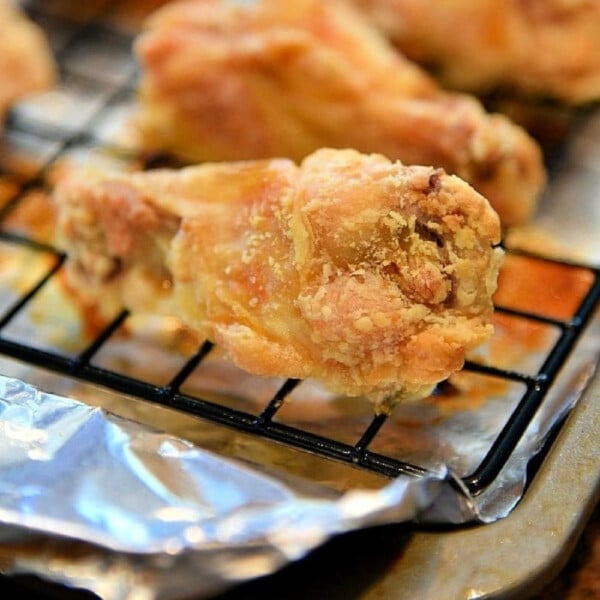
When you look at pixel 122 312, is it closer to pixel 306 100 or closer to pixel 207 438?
pixel 207 438

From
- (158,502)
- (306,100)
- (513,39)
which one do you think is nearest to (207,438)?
(158,502)

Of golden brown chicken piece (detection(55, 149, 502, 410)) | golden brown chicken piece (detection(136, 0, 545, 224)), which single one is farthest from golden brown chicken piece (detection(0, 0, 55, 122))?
golden brown chicken piece (detection(55, 149, 502, 410))

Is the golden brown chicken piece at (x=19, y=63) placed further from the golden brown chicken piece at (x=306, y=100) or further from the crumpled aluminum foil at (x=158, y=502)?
the crumpled aluminum foil at (x=158, y=502)

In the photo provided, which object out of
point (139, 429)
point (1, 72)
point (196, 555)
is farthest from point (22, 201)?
point (196, 555)

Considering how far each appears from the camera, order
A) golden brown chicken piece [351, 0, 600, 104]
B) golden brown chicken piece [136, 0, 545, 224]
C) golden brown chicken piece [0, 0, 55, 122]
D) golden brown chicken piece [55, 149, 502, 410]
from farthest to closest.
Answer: golden brown chicken piece [0, 0, 55, 122]
golden brown chicken piece [351, 0, 600, 104]
golden brown chicken piece [136, 0, 545, 224]
golden brown chicken piece [55, 149, 502, 410]

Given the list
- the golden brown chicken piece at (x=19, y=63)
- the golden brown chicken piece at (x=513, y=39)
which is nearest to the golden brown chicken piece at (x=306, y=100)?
the golden brown chicken piece at (x=513, y=39)

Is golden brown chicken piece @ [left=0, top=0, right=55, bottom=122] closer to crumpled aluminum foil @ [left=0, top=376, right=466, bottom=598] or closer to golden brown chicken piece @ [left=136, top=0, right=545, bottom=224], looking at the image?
golden brown chicken piece @ [left=136, top=0, right=545, bottom=224]
